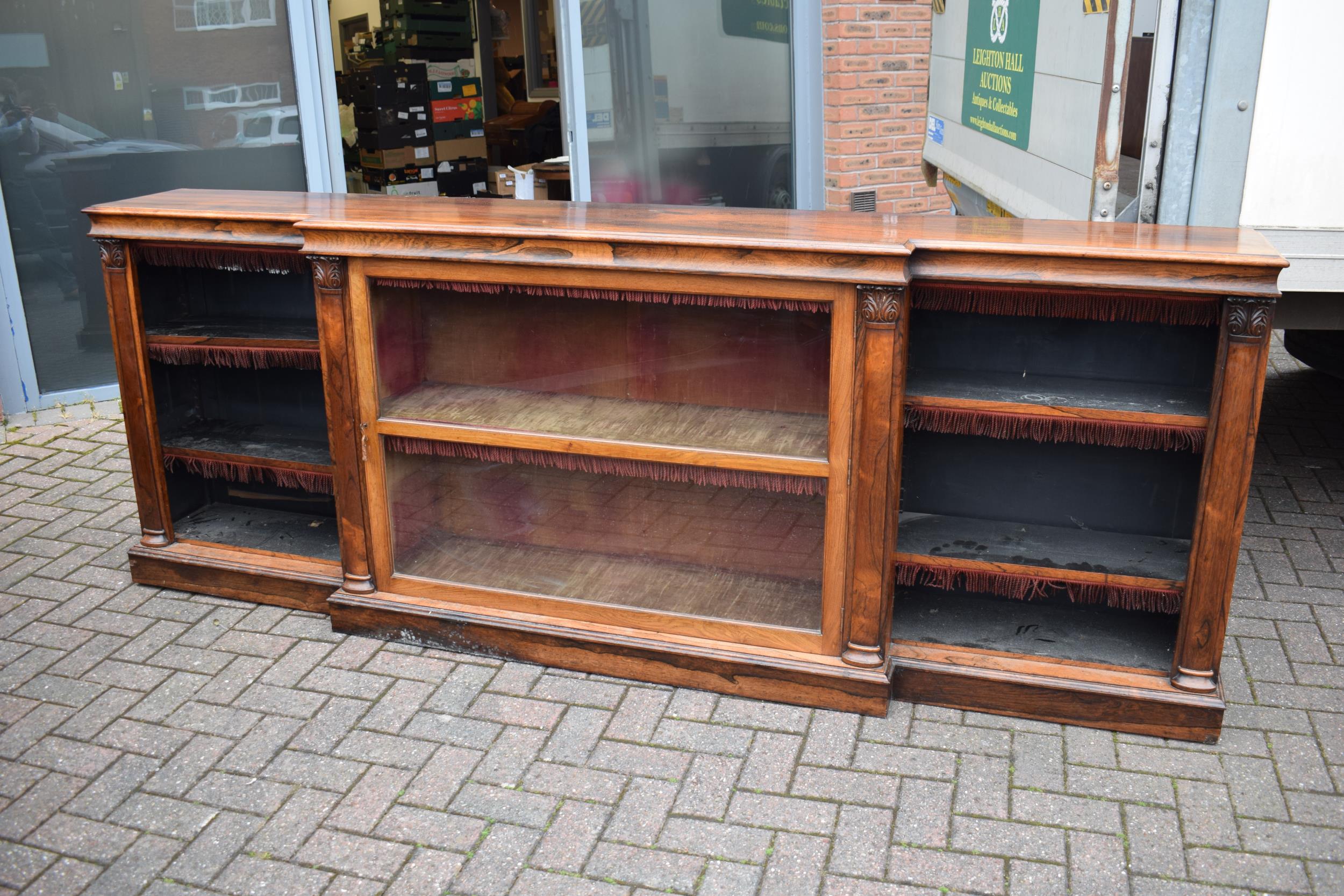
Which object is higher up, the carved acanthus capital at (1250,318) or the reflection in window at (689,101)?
the reflection in window at (689,101)

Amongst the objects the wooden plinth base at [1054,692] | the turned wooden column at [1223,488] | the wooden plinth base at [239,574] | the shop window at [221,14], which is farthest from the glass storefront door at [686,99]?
the turned wooden column at [1223,488]

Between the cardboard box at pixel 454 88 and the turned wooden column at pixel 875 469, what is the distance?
263 inches

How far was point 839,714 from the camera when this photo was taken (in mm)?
3129

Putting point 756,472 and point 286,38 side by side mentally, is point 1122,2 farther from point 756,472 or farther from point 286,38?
point 286,38

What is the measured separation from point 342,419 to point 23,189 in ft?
10.9

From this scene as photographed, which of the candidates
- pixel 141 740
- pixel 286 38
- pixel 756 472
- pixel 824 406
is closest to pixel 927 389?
pixel 824 406

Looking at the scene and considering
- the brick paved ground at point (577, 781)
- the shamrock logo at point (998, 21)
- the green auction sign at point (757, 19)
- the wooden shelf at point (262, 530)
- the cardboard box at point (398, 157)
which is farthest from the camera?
the cardboard box at point (398, 157)

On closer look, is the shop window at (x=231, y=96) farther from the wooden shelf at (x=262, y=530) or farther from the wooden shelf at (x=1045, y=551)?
the wooden shelf at (x=1045, y=551)

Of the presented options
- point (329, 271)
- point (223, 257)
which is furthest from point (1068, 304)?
point (223, 257)

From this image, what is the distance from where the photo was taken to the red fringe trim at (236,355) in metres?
3.64

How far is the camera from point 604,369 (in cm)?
341

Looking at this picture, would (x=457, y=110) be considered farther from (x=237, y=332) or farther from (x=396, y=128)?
(x=237, y=332)

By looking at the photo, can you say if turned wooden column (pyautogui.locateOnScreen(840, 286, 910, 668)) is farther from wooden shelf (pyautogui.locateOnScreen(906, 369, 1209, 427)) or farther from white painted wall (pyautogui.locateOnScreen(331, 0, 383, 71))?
white painted wall (pyautogui.locateOnScreen(331, 0, 383, 71))

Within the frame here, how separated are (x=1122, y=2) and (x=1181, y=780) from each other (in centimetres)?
222
